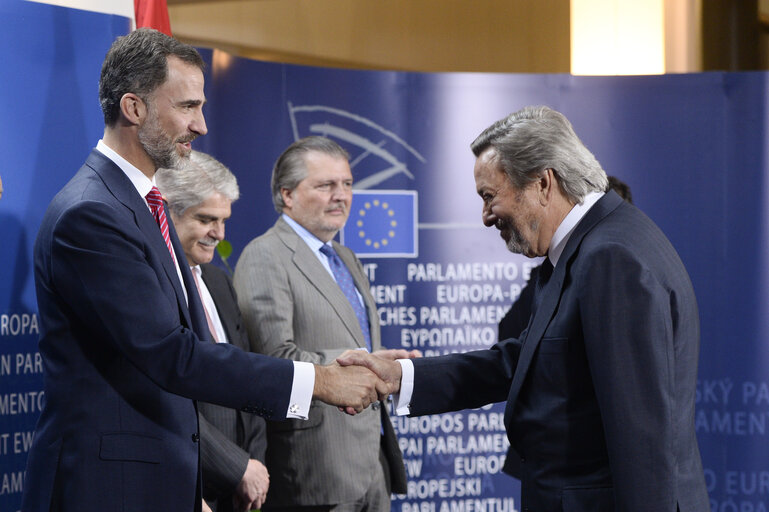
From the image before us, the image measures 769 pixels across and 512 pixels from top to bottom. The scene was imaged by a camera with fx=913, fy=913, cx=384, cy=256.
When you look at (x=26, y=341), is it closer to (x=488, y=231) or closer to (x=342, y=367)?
(x=342, y=367)

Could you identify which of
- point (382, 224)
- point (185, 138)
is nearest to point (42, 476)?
point (185, 138)

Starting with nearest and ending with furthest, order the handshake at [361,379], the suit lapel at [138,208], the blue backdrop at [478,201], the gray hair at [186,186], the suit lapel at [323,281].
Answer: the suit lapel at [138,208] → the handshake at [361,379] → the gray hair at [186,186] → the suit lapel at [323,281] → the blue backdrop at [478,201]

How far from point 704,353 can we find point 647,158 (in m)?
1.08

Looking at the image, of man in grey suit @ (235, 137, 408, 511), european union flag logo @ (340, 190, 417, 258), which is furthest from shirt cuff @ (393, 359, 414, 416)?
european union flag logo @ (340, 190, 417, 258)

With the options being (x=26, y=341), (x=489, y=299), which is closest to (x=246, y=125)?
(x=489, y=299)

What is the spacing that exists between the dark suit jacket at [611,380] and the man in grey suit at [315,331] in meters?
1.21

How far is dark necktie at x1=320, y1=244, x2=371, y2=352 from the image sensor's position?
11.9 ft

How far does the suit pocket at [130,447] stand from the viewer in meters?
2.04

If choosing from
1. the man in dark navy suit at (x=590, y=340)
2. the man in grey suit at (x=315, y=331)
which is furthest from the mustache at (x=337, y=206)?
the man in dark navy suit at (x=590, y=340)

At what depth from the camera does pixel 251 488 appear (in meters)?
2.86

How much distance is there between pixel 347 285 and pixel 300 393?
1.37 m

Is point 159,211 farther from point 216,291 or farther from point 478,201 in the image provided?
point 478,201

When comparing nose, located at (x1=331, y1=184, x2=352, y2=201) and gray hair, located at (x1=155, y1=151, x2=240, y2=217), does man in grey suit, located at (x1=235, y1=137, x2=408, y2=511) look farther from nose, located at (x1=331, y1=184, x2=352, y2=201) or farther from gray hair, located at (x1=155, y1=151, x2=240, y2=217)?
gray hair, located at (x1=155, y1=151, x2=240, y2=217)

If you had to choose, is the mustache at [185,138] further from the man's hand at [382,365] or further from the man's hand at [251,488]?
the man's hand at [251,488]
